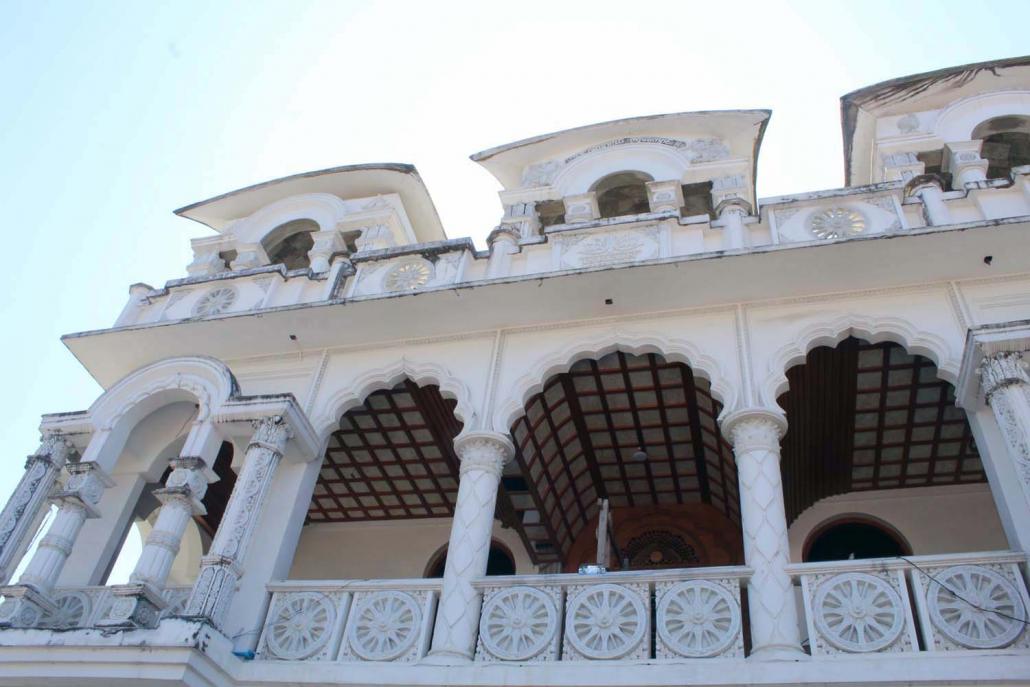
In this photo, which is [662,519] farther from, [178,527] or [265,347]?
[178,527]

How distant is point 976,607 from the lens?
7.74 metres

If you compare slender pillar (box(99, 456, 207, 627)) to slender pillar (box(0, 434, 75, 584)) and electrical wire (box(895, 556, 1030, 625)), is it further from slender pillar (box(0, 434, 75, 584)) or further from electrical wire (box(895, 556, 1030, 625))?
electrical wire (box(895, 556, 1030, 625))

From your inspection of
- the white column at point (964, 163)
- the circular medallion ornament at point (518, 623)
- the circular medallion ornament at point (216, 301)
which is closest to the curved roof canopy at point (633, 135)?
the white column at point (964, 163)

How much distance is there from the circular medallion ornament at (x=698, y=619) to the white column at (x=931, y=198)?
5.03 m

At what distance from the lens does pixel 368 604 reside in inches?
364

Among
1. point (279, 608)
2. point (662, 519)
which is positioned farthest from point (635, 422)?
point (279, 608)

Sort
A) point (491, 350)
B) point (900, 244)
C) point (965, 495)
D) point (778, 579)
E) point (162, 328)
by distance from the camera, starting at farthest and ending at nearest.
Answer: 1. point (965, 495)
2. point (162, 328)
3. point (491, 350)
4. point (900, 244)
5. point (778, 579)

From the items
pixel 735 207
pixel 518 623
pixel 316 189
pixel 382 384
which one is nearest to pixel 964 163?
pixel 735 207

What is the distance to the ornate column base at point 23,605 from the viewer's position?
9219mm

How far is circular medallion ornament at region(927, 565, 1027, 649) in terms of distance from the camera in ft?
24.7

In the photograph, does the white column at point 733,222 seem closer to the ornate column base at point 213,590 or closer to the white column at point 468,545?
the white column at point 468,545

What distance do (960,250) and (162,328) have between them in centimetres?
995

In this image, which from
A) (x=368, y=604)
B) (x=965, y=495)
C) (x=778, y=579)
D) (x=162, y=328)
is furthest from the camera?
(x=965, y=495)

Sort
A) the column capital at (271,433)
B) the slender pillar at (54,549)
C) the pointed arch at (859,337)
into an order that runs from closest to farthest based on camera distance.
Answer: the slender pillar at (54,549) → the pointed arch at (859,337) → the column capital at (271,433)
